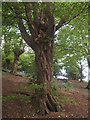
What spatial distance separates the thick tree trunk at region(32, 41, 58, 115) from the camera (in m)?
3.63

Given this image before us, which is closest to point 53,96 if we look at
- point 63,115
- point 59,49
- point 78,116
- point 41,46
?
point 63,115

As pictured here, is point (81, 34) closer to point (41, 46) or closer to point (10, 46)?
point (41, 46)

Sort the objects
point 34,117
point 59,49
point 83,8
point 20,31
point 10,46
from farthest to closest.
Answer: point 59,49, point 10,46, point 20,31, point 34,117, point 83,8

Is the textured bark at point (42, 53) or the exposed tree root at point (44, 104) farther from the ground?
the textured bark at point (42, 53)

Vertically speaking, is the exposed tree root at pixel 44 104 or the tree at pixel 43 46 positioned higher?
the tree at pixel 43 46

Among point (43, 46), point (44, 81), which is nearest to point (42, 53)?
point (43, 46)

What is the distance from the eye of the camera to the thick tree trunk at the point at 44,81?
3.63 meters

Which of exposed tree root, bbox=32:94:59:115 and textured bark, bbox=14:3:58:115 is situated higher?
textured bark, bbox=14:3:58:115

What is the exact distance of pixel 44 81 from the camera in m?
3.70

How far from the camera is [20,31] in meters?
4.05

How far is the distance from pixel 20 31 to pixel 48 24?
0.72 m

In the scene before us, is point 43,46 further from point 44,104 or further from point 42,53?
point 44,104

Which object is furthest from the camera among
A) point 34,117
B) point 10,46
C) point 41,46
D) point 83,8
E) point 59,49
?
point 59,49

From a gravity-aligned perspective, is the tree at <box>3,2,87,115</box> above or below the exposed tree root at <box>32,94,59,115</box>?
above
